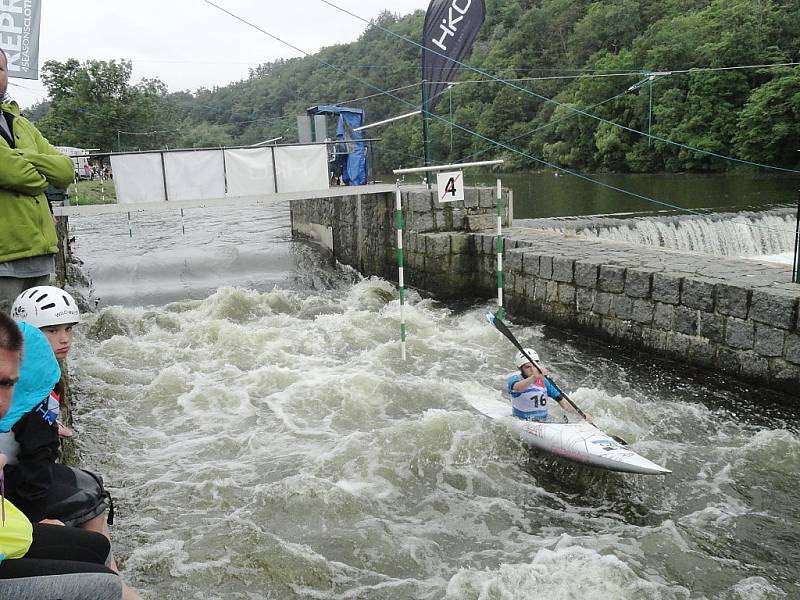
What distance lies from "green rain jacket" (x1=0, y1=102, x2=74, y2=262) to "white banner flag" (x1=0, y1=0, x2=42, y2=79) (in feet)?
17.4

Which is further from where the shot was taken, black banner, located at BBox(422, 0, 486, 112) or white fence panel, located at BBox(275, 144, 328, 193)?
white fence panel, located at BBox(275, 144, 328, 193)

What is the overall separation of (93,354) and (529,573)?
7.03 meters

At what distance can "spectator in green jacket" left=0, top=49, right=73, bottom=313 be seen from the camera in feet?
10.7

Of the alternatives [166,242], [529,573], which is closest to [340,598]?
[529,573]

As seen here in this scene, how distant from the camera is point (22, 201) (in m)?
3.40

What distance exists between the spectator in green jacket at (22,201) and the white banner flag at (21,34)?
17.4 ft

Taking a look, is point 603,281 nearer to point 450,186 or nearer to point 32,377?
point 450,186

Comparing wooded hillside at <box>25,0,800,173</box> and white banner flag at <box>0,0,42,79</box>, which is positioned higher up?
wooded hillside at <box>25,0,800,173</box>

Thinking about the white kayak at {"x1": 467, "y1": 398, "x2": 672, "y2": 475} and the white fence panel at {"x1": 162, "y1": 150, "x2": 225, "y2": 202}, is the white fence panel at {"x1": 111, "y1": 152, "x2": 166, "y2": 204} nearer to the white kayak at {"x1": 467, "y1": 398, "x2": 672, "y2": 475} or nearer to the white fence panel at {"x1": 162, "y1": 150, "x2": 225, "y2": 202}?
the white fence panel at {"x1": 162, "y1": 150, "x2": 225, "y2": 202}

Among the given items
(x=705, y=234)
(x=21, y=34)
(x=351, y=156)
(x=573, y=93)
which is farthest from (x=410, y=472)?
(x=573, y=93)

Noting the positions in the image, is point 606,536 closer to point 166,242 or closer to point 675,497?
point 675,497

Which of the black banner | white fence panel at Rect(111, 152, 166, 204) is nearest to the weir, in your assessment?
the black banner

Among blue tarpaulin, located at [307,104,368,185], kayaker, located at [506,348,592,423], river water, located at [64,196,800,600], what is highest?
blue tarpaulin, located at [307,104,368,185]

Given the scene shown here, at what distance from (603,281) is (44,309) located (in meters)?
7.09
